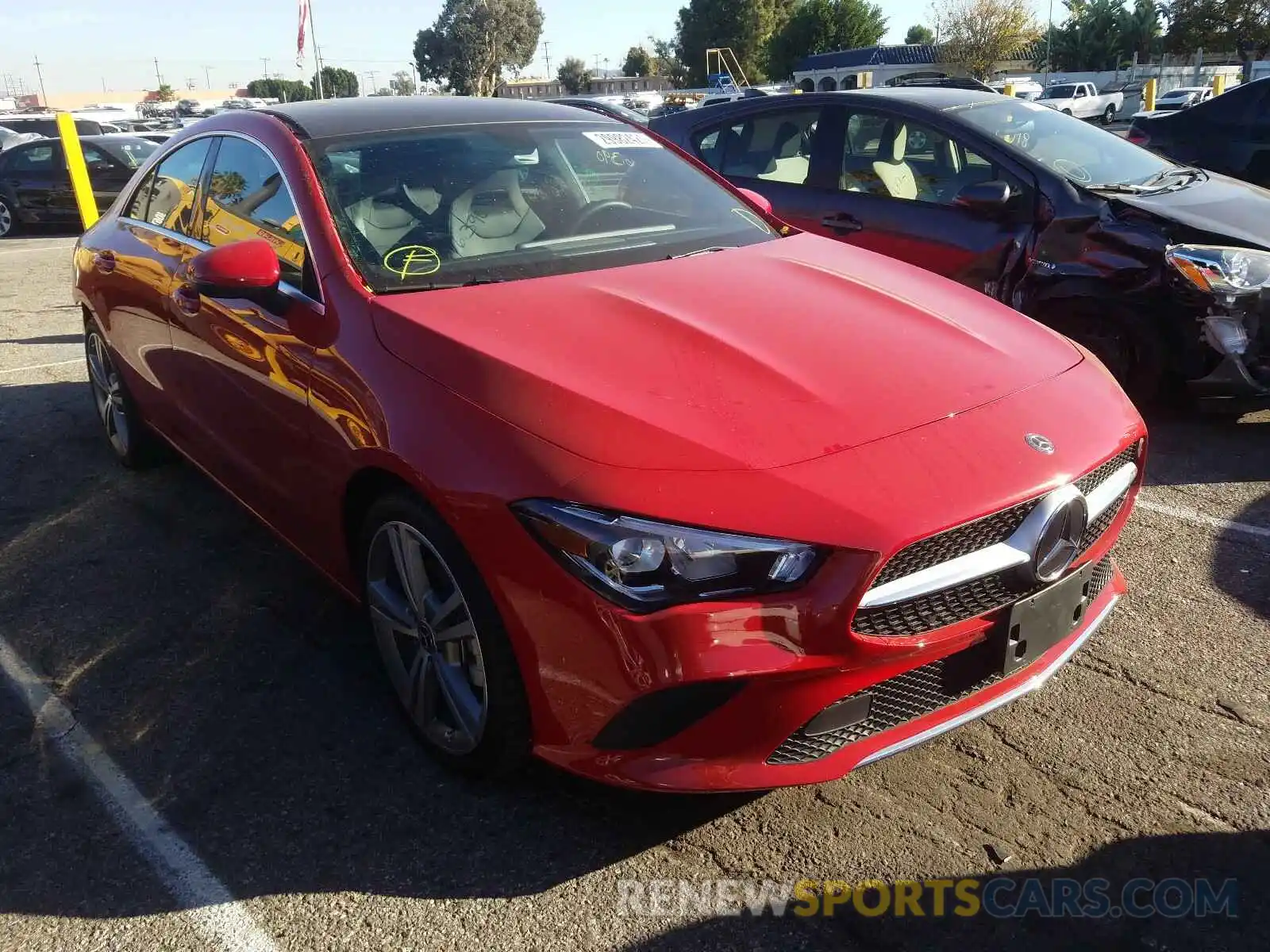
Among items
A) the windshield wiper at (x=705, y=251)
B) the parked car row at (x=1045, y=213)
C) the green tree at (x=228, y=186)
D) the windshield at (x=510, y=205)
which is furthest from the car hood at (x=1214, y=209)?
the green tree at (x=228, y=186)

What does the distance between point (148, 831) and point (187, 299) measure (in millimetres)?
1878

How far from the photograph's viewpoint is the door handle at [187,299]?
3576 mm

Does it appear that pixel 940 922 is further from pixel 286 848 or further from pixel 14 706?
pixel 14 706

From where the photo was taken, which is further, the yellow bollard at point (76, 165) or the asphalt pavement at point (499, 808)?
the yellow bollard at point (76, 165)

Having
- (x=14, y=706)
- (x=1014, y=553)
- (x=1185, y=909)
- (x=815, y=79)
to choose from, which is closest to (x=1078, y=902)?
(x=1185, y=909)

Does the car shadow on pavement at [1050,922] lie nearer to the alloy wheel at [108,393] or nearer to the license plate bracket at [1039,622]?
the license plate bracket at [1039,622]

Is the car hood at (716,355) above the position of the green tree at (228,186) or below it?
below

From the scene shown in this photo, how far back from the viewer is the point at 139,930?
2244 millimetres

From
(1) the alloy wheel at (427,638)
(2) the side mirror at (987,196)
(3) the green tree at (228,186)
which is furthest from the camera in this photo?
(2) the side mirror at (987,196)

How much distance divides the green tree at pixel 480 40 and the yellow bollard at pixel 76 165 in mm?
66095

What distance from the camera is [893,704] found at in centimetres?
226

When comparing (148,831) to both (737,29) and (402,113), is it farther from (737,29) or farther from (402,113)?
(737,29)

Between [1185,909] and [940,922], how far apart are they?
505 mm

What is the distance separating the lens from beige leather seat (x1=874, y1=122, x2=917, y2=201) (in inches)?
225
